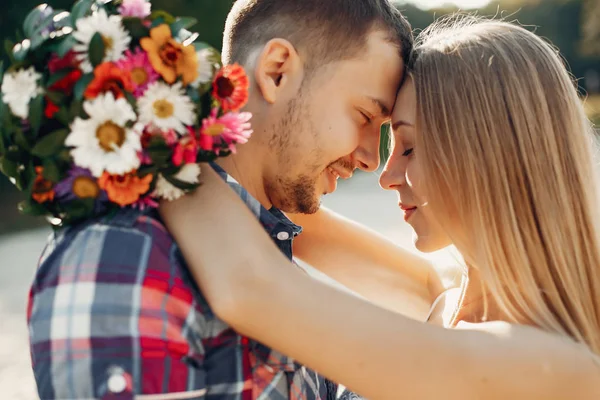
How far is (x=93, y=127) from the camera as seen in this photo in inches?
71.7

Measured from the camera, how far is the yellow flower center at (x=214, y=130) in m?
1.97

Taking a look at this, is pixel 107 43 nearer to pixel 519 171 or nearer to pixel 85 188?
pixel 85 188

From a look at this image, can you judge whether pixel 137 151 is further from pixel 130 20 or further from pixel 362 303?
pixel 362 303

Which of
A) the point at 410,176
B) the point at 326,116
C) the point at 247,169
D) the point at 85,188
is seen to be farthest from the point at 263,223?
the point at 85,188

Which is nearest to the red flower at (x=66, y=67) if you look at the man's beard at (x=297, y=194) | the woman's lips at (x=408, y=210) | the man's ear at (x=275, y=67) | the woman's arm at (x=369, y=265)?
the man's ear at (x=275, y=67)

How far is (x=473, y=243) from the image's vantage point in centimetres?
251

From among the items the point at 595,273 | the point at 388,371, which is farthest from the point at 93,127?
the point at 595,273

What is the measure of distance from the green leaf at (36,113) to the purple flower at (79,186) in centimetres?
13

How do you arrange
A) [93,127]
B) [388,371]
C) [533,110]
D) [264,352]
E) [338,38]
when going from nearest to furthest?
[93,127]
[388,371]
[264,352]
[533,110]
[338,38]

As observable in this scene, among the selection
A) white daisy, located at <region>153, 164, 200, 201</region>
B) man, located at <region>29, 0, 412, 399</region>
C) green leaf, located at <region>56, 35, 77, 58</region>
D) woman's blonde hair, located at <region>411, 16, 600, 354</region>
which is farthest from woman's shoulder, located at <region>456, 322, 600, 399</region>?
green leaf, located at <region>56, 35, 77, 58</region>

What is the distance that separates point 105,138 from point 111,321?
0.43 m

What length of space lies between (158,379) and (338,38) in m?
1.40

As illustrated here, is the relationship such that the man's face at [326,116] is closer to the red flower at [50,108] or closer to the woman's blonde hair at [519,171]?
the woman's blonde hair at [519,171]

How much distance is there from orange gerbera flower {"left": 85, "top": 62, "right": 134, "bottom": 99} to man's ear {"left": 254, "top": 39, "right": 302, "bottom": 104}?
795 millimetres
